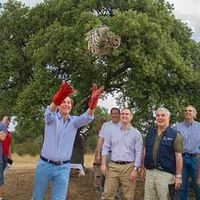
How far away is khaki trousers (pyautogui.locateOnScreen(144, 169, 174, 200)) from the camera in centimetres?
798

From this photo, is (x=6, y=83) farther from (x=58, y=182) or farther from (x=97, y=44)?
(x=58, y=182)

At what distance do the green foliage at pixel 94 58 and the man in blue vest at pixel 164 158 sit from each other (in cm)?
525

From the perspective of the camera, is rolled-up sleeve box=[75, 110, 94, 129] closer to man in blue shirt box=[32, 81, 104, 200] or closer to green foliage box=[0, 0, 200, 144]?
man in blue shirt box=[32, 81, 104, 200]

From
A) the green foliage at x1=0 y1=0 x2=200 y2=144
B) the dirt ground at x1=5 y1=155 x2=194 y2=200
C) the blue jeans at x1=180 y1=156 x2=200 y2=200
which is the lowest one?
the dirt ground at x1=5 y1=155 x2=194 y2=200

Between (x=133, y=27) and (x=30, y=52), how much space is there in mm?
3153

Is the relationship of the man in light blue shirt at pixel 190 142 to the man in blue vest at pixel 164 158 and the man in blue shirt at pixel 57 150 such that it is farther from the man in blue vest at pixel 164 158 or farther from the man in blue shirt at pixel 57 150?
the man in blue shirt at pixel 57 150

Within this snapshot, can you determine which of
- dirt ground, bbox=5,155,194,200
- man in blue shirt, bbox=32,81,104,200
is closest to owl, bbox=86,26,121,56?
man in blue shirt, bbox=32,81,104,200

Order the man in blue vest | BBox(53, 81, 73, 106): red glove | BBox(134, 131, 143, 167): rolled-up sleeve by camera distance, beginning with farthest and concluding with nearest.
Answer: BBox(134, 131, 143, 167): rolled-up sleeve < the man in blue vest < BBox(53, 81, 73, 106): red glove

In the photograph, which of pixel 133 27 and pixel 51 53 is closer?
pixel 133 27

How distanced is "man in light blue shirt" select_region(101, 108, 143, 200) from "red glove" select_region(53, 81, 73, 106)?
79.8 inches

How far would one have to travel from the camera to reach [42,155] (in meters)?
7.29

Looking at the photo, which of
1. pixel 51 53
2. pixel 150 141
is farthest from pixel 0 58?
pixel 150 141

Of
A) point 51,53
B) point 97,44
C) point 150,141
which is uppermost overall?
point 51,53

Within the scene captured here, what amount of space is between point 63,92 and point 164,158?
2.09m
